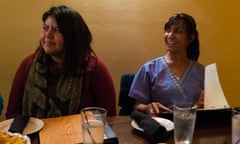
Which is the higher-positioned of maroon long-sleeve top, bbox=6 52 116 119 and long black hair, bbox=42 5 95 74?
long black hair, bbox=42 5 95 74

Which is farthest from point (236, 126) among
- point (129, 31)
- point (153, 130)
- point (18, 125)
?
point (129, 31)

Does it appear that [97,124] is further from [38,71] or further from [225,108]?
[38,71]

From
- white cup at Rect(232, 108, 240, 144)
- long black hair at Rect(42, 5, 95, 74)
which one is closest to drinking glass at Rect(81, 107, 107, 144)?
white cup at Rect(232, 108, 240, 144)

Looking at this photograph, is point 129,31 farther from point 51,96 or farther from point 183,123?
point 183,123

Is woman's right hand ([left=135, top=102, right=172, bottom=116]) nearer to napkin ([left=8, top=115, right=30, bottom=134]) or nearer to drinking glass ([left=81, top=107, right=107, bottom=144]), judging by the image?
drinking glass ([left=81, top=107, right=107, bottom=144])

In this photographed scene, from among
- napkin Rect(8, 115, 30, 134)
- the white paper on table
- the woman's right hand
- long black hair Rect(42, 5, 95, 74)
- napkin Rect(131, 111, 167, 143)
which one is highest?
long black hair Rect(42, 5, 95, 74)

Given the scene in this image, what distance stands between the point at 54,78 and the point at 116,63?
0.69m

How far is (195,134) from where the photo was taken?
1377mm

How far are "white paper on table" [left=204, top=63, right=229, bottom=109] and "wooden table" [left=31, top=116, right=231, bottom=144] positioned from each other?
5.0 inches

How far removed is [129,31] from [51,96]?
35.3 inches

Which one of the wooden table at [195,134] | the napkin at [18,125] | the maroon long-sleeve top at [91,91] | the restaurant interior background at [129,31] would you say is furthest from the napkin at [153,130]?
the restaurant interior background at [129,31]

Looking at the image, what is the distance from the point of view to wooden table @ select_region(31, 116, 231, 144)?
130 cm

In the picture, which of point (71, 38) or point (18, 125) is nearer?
point (18, 125)

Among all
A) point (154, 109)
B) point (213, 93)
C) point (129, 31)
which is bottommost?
point (154, 109)
